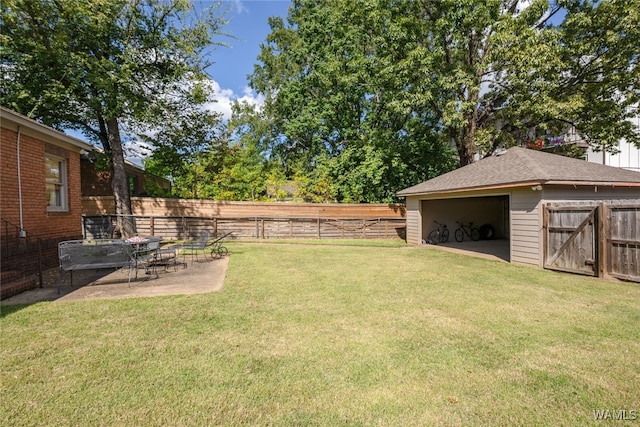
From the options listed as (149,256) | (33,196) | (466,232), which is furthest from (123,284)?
(466,232)

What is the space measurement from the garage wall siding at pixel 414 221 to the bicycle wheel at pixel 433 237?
2.46ft

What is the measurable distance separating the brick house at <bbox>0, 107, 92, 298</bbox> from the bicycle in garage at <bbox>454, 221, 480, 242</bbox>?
16.1m

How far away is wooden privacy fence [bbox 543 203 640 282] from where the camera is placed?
7053mm

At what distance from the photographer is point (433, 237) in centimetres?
1528

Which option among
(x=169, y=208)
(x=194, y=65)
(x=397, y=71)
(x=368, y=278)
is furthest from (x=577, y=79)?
(x=169, y=208)

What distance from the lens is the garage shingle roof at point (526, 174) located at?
9297mm

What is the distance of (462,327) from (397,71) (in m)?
13.7

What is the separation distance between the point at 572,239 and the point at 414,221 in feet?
23.5

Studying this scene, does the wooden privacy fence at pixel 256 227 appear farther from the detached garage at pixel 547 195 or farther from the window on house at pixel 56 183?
the window on house at pixel 56 183

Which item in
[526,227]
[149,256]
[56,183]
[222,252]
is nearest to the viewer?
[149,256]

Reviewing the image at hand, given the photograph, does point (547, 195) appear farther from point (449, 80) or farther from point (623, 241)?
point (449, 80)

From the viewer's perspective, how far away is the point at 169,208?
15508mm

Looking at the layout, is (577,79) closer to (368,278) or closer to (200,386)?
(368,278)

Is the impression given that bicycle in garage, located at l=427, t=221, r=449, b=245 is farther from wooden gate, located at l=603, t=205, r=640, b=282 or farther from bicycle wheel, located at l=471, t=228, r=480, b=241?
wooden gate, located at l=603, t=205, r=640, b=282
